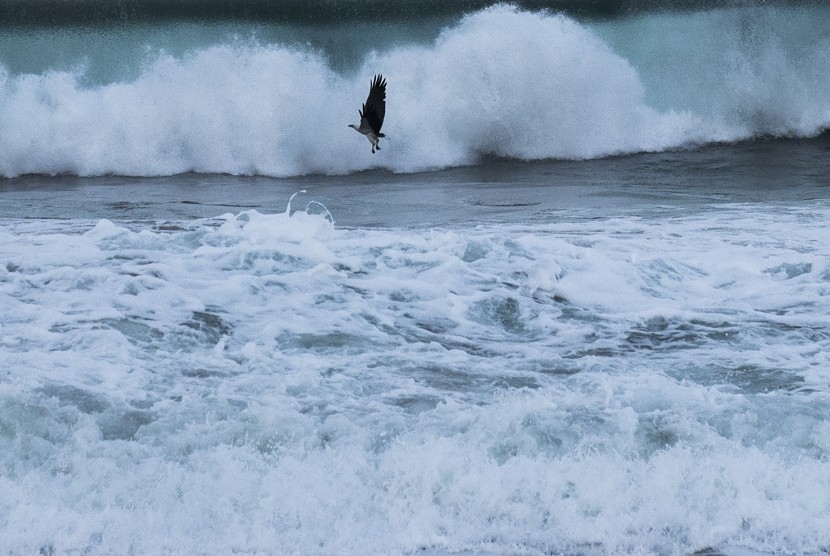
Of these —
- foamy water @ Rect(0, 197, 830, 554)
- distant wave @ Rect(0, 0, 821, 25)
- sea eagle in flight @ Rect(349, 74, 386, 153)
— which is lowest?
foamy water @ Rect(0, 197, 830, 554)

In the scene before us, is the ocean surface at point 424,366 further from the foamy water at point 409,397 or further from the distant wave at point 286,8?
the distant wave at point 286,8

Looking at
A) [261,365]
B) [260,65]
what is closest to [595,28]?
[260,65]

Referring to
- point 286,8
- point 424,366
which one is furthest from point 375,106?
point 286,8

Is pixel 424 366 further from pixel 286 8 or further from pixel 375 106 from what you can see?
pixel 286 8

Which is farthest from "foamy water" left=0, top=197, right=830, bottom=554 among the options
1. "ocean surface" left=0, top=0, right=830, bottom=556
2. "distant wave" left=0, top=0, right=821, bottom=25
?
"distant wave" left=0, top=0, right=821, bottom=25

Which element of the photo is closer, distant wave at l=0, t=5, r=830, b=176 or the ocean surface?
the ocean surface

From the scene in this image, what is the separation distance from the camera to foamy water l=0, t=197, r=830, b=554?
325cm

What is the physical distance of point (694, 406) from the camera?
13.2 ft

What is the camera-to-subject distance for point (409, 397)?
4.16 m

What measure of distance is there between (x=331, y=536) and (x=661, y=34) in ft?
49.6

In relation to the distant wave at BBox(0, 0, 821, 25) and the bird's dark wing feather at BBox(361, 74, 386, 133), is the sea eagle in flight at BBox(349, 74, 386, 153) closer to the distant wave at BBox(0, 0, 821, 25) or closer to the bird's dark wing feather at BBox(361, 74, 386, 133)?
the bird's dark wing feather at BBox(361, 74, 386, 133)

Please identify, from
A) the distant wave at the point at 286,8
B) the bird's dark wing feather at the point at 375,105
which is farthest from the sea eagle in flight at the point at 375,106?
the distant wave at the point at 286,8

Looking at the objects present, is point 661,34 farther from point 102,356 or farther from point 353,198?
point 102,356

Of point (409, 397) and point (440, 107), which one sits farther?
point (440, 107)
